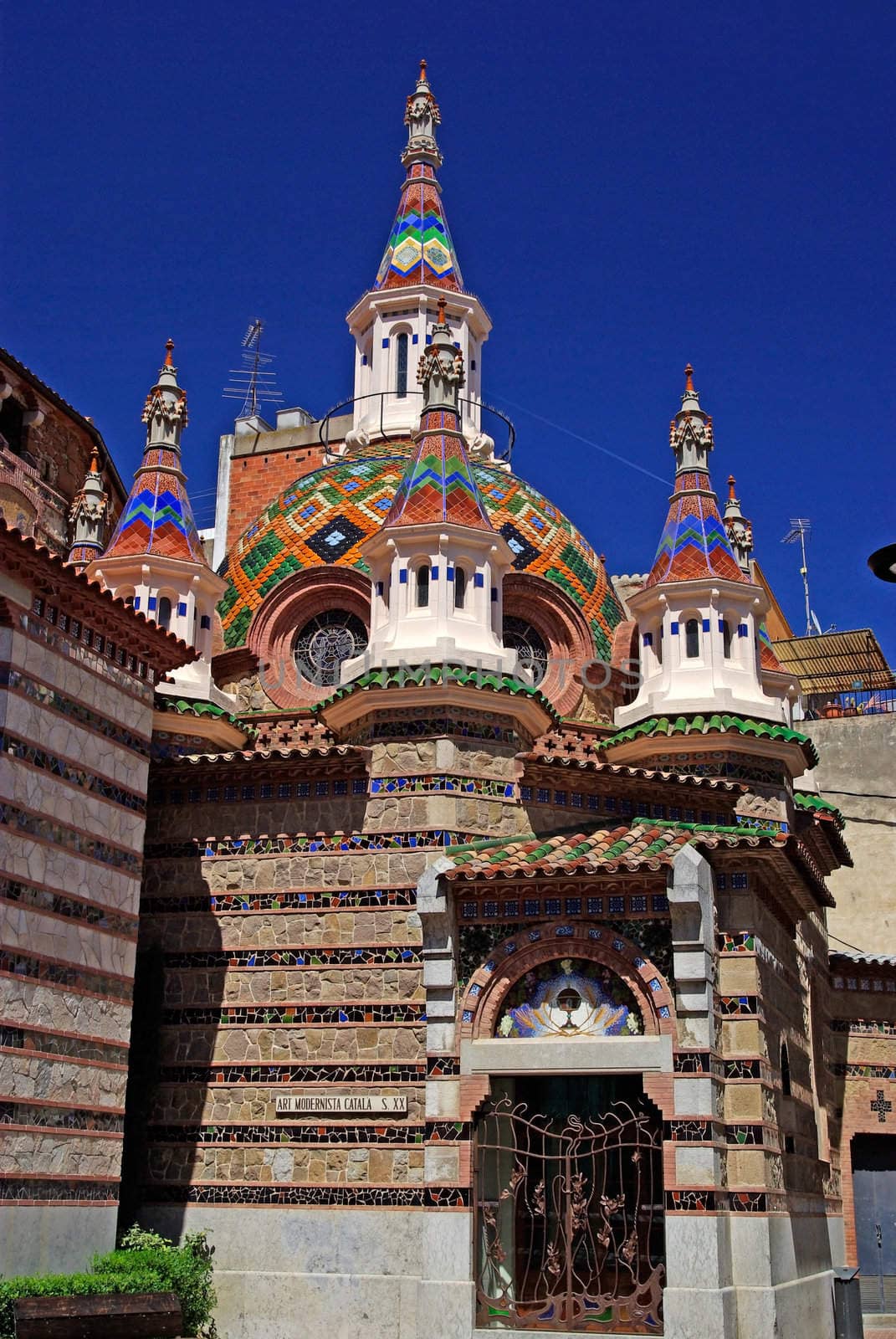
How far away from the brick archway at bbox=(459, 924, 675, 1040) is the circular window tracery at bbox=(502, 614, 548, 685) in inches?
257

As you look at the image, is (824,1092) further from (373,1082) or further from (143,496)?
(143,496)

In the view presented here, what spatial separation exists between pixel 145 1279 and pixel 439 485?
8.97 metres

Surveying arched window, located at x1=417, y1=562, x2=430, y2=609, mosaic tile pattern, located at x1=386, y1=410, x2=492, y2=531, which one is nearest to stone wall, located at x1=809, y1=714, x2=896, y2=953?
mosaic tile pattern, located at x1=386, y1=410, x2=492, y2=531

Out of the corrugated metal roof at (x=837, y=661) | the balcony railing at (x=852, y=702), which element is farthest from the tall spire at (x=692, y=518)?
the corrugated metal roof at (x=837, y=661)

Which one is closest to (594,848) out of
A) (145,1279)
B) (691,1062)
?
(691,1062)

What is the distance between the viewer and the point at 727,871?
14.3 meters

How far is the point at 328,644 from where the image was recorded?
19.9 metres

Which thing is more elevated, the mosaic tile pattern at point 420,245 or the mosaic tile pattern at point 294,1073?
the mosaic tile pattern at point 420,245

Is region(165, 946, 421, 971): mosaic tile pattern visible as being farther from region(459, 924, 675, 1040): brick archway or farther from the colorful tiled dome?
the colorful tiled dome

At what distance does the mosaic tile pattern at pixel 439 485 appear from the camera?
17.5 metres

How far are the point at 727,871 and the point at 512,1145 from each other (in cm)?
340

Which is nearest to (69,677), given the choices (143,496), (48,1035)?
(48,1035)

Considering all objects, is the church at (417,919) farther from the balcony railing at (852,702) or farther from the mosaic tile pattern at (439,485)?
the balcony railing at (852,702)

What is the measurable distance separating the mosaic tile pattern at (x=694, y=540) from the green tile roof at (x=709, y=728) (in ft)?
6.36
